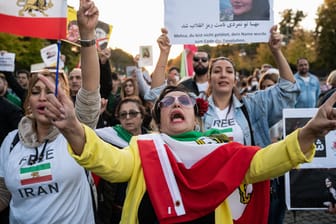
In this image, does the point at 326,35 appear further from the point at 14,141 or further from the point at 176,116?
the point at 14,141

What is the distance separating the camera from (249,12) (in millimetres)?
3854

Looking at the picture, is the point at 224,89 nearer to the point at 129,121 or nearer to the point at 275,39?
the point at 275,39

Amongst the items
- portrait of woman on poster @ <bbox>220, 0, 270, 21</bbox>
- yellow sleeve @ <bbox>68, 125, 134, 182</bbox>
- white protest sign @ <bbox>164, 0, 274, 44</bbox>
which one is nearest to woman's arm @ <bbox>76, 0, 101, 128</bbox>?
yellow sleeve @ <bbox>68, 125, 134, 182</bbox>

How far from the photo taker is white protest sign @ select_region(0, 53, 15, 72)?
22.5 ft

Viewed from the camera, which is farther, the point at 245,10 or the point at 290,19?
the point at 290,19

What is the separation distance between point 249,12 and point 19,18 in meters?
1.91

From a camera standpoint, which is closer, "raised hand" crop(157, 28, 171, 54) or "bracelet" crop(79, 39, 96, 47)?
"bracelet" crop(79, 39, 96, 47)

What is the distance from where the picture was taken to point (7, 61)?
6898 mm

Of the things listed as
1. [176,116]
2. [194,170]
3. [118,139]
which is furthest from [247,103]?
[194,170]

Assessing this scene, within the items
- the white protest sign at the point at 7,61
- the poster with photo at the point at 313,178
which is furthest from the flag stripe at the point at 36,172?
the white protest sign at the point at 7,61

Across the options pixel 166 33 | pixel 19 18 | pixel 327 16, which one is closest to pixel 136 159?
pixel 19 18

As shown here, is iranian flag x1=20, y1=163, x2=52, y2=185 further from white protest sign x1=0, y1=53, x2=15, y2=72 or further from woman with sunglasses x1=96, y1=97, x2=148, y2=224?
white protest sign x1=0, y1=53, x2=15, y2=72

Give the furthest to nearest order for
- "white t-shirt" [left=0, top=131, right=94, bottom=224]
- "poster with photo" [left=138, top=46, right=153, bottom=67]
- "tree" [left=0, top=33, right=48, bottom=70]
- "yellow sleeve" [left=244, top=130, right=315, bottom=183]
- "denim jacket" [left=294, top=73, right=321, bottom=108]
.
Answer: "tree" [left=0, top=33, right=48, bottom=70] < "poster with photo" [left=138, top=46, right=153, bottom=67] < "denim jacket" [left=294, top=73, right=321, bottom=108] < "white t-shirt" [left=0, top=131, right=94, bottom=224] < "yellow sleeve" [left=244, top=130, right=315, bottom=183]

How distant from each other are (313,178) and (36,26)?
262cm
